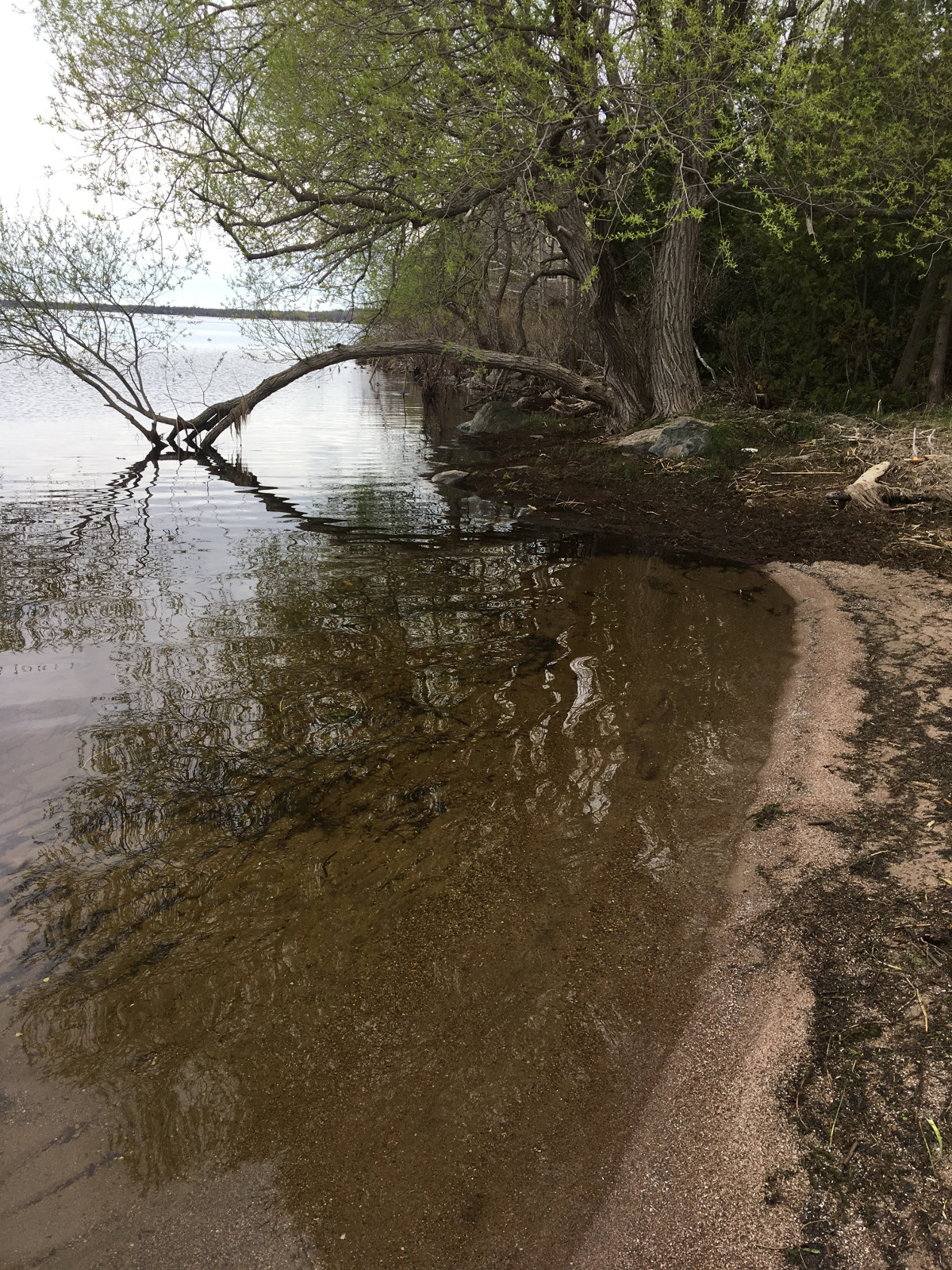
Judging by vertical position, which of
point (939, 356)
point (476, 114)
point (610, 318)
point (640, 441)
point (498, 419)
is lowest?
point (640, 441)

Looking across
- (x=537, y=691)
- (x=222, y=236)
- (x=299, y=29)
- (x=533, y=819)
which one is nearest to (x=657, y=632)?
(x=537, y=691)

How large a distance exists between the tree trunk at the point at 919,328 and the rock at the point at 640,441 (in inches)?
182

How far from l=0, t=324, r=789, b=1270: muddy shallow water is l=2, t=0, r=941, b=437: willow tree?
5455 mm

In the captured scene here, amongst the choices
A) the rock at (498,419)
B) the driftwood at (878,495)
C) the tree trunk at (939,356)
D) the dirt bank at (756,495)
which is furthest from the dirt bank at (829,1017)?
the rock at (498,419)

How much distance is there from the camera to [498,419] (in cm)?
1864

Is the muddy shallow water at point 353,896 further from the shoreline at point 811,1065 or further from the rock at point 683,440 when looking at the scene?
the rock at point 683,440

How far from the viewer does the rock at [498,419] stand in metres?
18.4

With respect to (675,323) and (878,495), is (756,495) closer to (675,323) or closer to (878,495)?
(878,495)

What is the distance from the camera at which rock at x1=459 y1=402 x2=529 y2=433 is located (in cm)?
1839

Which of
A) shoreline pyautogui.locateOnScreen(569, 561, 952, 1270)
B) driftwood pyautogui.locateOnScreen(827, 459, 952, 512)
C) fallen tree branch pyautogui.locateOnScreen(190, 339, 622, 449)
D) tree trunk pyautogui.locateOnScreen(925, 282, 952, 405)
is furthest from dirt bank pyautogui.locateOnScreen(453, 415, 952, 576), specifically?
shoreline pyautogui.locateOnScreen(569, 561, 952, 1270)

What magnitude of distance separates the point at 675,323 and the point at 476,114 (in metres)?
5.04

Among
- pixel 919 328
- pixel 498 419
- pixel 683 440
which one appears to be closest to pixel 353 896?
pixel 683 440

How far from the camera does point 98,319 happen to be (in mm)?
14289

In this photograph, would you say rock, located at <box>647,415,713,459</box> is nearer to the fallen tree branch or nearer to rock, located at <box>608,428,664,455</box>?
rock, located at <box>608,428,664,455</box>
